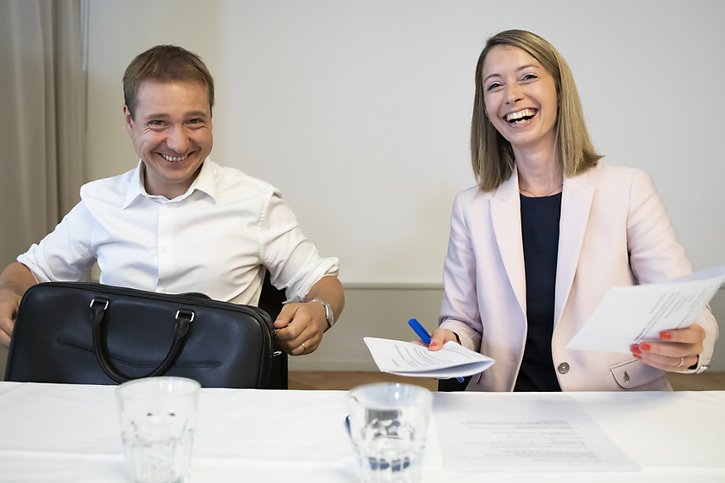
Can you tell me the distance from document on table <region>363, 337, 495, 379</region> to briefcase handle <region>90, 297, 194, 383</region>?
1.12 ft

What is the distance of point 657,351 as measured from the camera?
43.9 inches

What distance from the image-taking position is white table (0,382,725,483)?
2.71 ft

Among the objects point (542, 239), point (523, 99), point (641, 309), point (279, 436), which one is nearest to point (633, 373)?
point (542, 239)

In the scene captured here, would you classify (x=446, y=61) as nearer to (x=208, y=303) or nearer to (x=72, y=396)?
(x=208, y=303)

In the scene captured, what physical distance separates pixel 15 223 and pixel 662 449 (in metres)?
2.66

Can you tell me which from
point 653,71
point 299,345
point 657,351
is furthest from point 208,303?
point 653,71

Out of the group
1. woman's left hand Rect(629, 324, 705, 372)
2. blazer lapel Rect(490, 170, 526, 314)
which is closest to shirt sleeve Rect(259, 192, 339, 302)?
blazer lapel Rect(490, 170, 526, 314)

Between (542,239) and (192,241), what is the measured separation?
32.7 inches

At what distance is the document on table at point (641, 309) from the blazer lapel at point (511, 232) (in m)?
0.48

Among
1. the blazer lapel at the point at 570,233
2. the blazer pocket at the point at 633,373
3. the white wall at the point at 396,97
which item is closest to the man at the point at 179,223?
the blazer lapel at the point at 570,233

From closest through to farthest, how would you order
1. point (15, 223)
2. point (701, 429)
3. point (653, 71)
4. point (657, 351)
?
point (701, 429) → point (657, 351) → point (15, 223) → point (653, 71)

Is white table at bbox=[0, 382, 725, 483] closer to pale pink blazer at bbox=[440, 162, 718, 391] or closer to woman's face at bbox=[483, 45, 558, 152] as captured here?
pale pink blazer at bbox=[440, 162, 718, 391]

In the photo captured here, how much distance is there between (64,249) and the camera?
174 centimetres

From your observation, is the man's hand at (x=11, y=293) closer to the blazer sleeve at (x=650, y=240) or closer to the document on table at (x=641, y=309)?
the document on table at (x=641, y=309)
